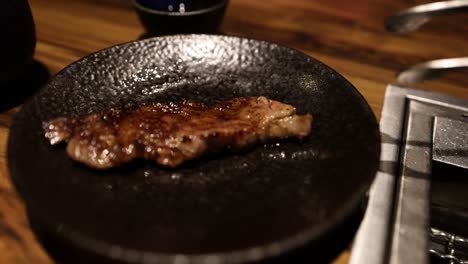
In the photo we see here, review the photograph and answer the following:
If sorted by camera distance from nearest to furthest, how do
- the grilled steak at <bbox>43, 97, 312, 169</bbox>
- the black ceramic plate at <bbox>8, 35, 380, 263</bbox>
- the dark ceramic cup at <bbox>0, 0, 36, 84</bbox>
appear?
1. the black ceramic plate at <bbox>8, 35, 380, 263</bbox>
2. the grilled steak at <bbox>43, 97, 312, 169</bbox>
3. the dark ceramic cup at <bbox>0, 0, 36, 84</bbox>

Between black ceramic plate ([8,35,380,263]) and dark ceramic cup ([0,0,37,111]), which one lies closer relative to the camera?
black ceramic plate ([8,35,380,263])

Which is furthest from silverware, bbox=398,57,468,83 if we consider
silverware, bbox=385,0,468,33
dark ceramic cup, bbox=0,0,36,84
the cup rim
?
dark ceramic cup, bbox=0,0,36,84

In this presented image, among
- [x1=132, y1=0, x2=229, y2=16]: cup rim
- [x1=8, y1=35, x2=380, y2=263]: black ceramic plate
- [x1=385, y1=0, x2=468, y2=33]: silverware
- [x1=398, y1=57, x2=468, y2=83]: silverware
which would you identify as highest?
[x1=132, y1=0, x2=229, y2=16]: cup rim

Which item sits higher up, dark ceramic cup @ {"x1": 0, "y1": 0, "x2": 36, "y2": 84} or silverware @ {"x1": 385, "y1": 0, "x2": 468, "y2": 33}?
silverware @ {"x1": 385, "y1": 0, "x2": 468, "y2": 33}

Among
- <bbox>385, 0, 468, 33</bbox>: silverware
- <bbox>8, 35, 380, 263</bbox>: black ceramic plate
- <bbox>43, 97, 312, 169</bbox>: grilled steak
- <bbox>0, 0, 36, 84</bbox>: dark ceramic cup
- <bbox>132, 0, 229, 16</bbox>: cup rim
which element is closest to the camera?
<bbox>8, 35, 380, 263</bbox>: black ceramic plate

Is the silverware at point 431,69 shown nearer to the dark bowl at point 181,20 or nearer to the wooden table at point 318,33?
the wooden table at point 318,33

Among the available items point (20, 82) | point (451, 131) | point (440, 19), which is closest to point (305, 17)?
point (440, 19)

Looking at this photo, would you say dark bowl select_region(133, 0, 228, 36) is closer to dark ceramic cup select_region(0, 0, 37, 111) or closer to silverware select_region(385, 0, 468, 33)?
dark ceramic cup select_region(0, 0, 37, 111)
